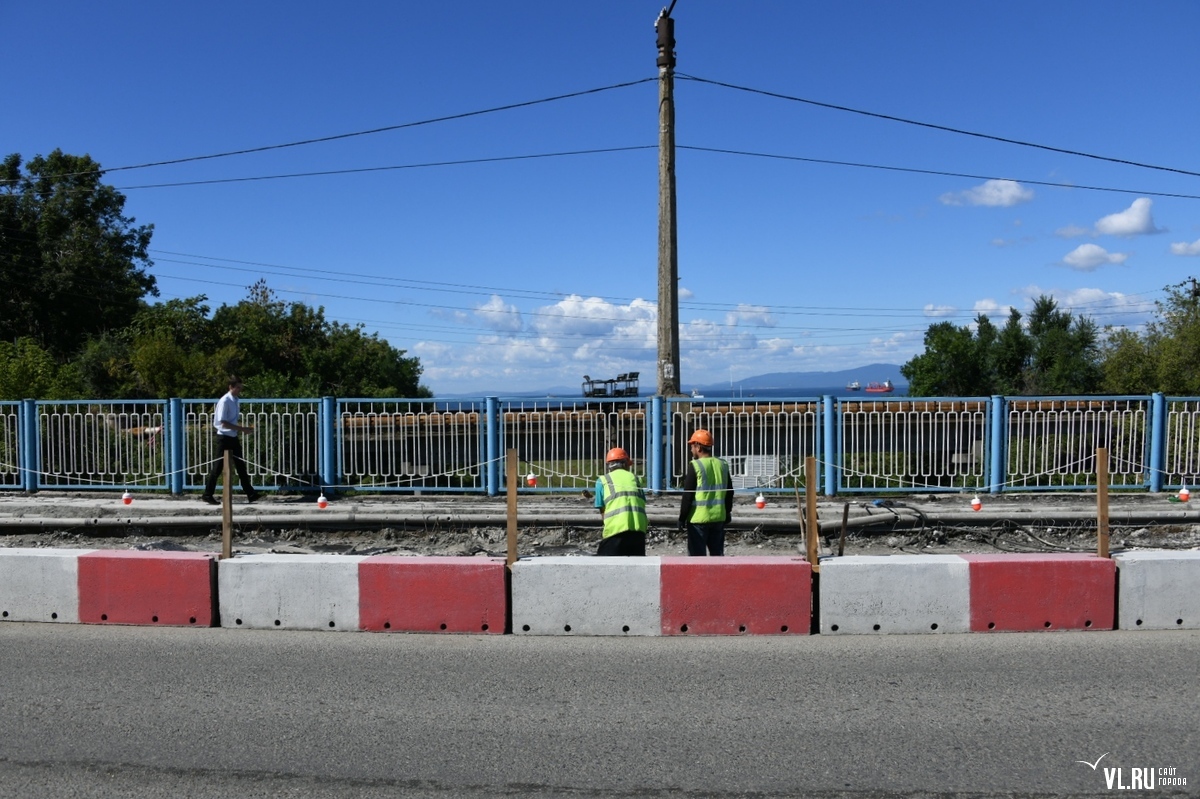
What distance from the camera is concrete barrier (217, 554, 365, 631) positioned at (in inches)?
282

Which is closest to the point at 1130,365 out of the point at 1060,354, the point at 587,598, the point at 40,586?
the point at 1060,354

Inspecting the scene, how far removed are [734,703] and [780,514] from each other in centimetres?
649

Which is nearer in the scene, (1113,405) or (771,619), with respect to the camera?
(771,619)

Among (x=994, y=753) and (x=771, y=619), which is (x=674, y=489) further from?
(x=994, y=753)

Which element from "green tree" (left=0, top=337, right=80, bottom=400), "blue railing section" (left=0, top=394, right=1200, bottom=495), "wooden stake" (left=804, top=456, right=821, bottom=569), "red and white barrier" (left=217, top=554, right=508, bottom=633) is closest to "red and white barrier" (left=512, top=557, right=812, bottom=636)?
"wooden stake" (left=804, top=456, right=821, bottom=569)

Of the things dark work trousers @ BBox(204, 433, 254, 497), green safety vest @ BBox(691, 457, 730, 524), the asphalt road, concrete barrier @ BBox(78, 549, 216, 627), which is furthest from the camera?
dark work trousers @ BBox(204, 433, 254, 497)

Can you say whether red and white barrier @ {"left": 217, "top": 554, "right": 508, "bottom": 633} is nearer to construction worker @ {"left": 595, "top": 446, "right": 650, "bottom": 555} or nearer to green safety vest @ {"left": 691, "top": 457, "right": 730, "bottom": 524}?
construction worker @ {"left": 595, "top": 446, "right": 650, "bottom": 555}

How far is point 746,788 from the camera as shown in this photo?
4.32m

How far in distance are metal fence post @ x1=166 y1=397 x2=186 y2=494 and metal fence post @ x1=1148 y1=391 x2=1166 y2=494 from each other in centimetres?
1340

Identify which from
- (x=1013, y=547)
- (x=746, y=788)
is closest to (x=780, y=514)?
(x=1013, y=547)

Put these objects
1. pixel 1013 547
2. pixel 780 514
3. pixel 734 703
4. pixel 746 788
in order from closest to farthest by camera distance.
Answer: pixel 746 788 → pixel 734 703 → pixel 1013 547 → pixel 780 514

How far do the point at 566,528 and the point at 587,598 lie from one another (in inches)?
187

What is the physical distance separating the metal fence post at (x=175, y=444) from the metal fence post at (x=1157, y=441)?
44.0 feet

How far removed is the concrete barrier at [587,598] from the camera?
22.9 feet
